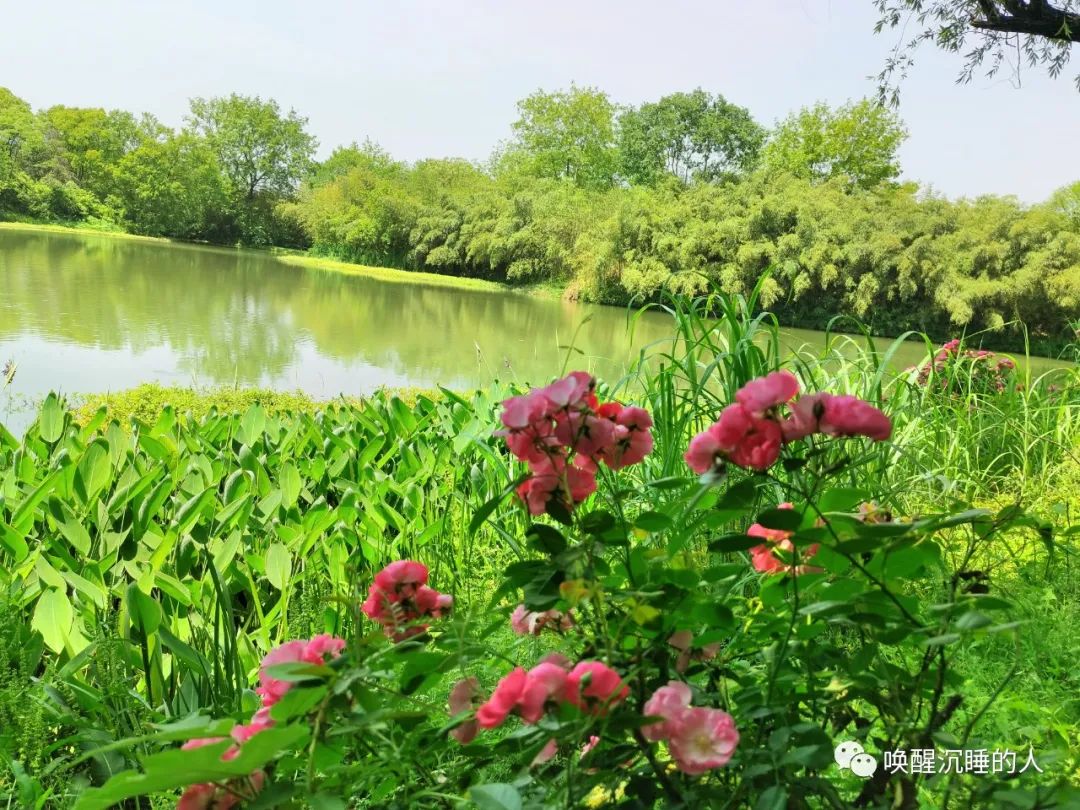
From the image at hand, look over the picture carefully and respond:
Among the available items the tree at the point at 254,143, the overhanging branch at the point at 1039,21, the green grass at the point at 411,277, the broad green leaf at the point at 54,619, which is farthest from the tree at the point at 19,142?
the broad green leaf at the point at 54,619

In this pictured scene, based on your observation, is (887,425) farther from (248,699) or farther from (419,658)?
(248,699)

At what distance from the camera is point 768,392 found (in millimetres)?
398

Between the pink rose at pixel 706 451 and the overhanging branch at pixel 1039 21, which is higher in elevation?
the overhanging branch at pixel 1039 21

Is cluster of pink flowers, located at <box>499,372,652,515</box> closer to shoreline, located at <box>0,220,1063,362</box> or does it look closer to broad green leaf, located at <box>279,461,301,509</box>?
broad green leaf, located at <box>279,461,301,509</box>

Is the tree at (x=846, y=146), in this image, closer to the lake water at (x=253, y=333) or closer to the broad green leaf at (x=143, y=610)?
the lake water at (x=253, y=333)

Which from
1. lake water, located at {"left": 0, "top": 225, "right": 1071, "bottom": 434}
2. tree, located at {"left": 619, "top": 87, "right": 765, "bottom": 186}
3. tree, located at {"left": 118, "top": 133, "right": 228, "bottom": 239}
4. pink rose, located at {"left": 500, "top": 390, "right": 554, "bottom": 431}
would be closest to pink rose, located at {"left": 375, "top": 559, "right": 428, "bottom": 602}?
pink rose, located at {"left": 500, "top": 390, "right": 554, "bottom": 431}

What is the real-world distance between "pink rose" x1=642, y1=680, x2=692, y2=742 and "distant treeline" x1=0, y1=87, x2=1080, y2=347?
504 centimetres

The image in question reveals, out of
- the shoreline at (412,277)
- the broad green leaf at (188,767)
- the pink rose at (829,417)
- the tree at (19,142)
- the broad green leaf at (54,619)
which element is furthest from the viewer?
the tree at (19,142)

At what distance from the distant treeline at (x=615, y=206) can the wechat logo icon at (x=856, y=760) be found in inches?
193

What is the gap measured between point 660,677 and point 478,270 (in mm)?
19396

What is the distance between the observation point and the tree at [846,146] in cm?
1716

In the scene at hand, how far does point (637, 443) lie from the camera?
0.51 meters

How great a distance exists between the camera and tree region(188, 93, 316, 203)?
1078 inches

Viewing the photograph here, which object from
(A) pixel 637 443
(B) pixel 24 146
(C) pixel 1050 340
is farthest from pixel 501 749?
(B) pixel 24 146
